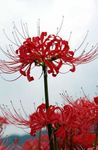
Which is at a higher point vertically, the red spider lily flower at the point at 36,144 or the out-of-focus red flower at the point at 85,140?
the red spider lily flower at the point at 36,144

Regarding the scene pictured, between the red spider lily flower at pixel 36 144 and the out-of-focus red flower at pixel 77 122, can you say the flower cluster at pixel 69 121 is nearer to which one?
the out-of-focus red flower at pixel 77 122

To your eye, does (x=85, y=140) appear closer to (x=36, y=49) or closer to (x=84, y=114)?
(x=84, y=114)

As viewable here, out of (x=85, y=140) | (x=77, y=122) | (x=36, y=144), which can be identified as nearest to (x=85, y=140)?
(x=85, y=140)

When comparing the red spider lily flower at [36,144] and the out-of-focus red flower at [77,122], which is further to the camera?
the red spider lily flower at [36,144]

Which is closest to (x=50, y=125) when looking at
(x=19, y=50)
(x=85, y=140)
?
(x=85, y=140)

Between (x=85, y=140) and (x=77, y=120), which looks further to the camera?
(x=85, y=140)

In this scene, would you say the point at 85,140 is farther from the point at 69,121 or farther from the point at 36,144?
the point at 36,144

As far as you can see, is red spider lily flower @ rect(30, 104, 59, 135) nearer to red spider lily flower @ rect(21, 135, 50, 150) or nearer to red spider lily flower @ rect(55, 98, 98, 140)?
red spider lily flower @ rect(55, 98, 98, 140)

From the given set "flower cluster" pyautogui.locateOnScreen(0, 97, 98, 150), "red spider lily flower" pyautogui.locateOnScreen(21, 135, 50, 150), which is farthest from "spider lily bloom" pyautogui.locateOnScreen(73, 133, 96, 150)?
"red spider lily flower" pyautogui.locateOnScreen(21, 135, 50, 150)

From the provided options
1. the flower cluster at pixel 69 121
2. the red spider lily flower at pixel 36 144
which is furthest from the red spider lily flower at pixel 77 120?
the red spider lily flower at pixel 36 144
